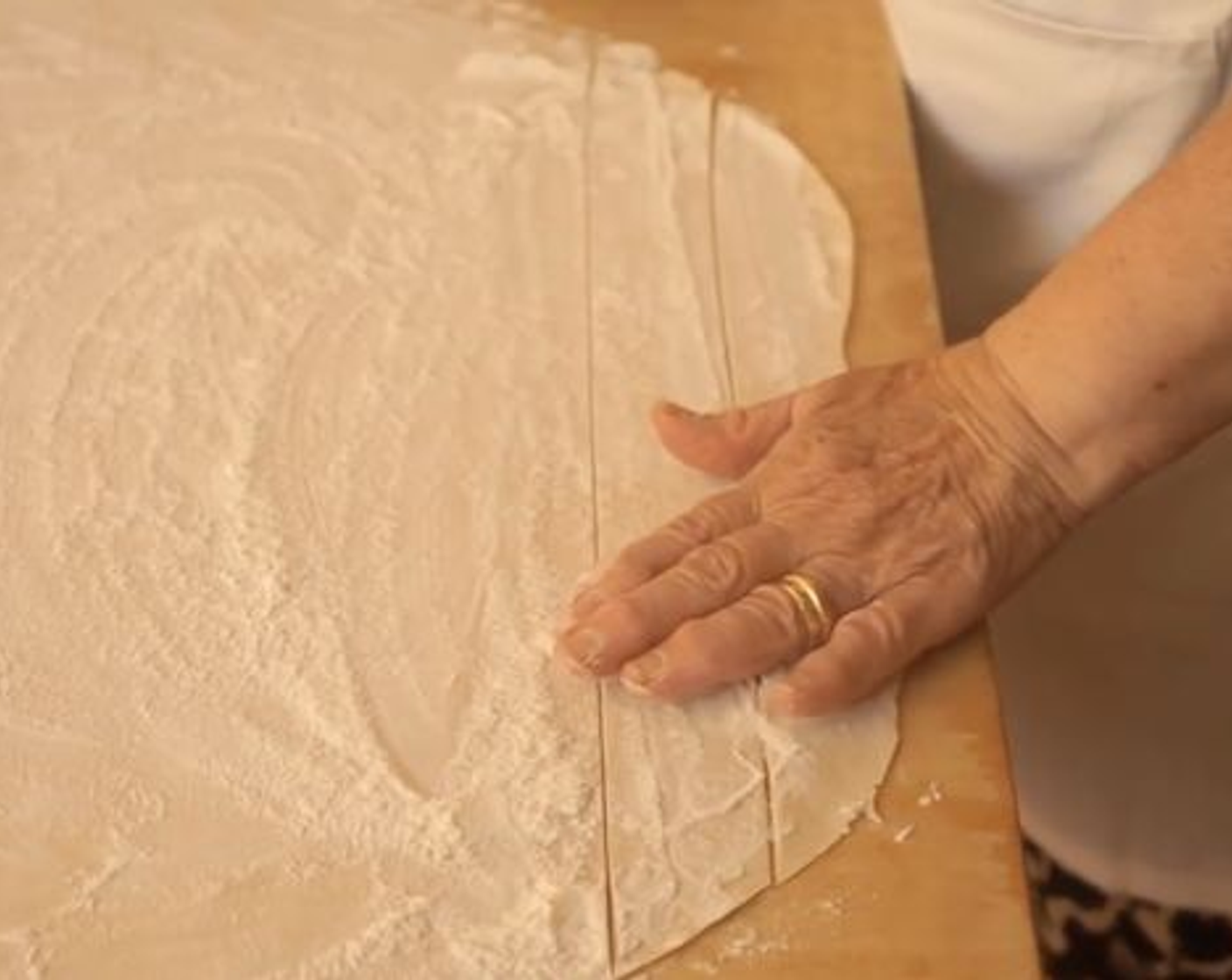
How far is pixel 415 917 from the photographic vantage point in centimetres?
61

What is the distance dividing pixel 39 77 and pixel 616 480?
43 centimetres

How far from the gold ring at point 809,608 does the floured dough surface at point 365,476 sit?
4 cm

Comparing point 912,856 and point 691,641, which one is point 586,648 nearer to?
point 691,641

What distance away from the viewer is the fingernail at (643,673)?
687 mm

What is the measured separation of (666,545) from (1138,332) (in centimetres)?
23

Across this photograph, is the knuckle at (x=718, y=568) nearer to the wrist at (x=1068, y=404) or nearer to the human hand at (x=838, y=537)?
the human hand at (x=838, y=537)

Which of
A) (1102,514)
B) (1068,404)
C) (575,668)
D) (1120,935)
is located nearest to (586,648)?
(575,668)

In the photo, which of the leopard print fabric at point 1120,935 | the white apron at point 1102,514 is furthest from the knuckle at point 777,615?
the leopard print fabric at point 1120,935

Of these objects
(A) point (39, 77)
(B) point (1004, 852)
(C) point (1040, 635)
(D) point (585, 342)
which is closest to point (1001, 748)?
(B) point (1004, 852)

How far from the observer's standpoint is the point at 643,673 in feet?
2.26

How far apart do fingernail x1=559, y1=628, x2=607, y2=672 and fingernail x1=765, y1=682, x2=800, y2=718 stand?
68mm

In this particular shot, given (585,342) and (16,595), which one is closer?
(16,595)

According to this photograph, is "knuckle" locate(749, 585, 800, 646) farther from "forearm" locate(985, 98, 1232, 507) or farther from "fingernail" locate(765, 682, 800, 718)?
"forearm" locate(985, 98, 1232, 507)

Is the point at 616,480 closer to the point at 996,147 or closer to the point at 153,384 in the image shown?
the point at 153,384
